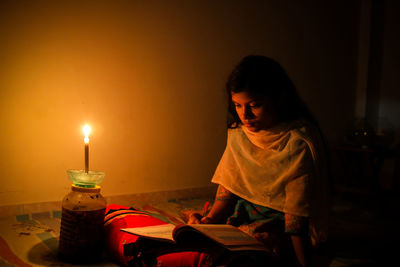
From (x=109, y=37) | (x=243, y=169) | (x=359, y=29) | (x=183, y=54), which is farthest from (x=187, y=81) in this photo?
(x=359, y=29)

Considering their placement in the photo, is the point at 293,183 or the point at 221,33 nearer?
the point at 293,183

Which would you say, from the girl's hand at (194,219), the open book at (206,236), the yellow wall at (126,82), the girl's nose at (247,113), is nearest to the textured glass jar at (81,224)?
the open book at (206,236)

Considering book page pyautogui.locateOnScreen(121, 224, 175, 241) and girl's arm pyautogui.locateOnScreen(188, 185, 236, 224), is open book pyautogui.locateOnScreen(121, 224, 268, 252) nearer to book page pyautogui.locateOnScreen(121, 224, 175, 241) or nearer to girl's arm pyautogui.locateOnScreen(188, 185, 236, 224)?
book page pyautogui.locateOnScreen(121, 224, 175, 241)

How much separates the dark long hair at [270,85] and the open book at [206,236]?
19.3 inches

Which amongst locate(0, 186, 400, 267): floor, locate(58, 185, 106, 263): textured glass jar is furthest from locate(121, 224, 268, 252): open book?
locate(0, 186, 400, 267): floor

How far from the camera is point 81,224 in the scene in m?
1.24

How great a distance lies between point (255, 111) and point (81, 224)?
28.3 inches

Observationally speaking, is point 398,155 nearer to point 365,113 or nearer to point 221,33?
point 365,113

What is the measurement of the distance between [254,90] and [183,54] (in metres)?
1.04

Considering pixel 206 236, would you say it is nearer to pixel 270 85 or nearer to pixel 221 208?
pixel 221 208

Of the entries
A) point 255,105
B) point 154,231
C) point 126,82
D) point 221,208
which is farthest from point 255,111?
point 126,82

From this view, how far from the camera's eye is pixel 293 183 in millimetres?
1331

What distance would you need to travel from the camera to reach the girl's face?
4.45 ft

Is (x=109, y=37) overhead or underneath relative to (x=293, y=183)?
overhead
